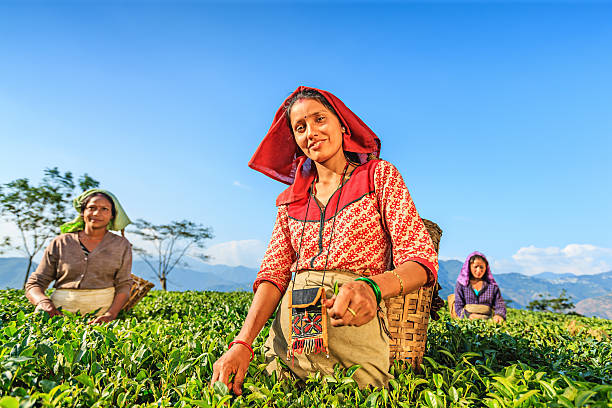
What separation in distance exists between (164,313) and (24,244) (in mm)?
16323

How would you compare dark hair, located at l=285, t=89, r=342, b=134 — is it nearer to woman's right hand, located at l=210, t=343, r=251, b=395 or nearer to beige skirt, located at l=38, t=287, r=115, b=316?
woman's right hand, located at l=210, t=343, r=251, b=395

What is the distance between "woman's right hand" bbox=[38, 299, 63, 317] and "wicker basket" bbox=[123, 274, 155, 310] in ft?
4.70

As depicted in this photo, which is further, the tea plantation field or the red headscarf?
the red headscarf

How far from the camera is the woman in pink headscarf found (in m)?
7.14

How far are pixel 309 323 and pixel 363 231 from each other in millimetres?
563

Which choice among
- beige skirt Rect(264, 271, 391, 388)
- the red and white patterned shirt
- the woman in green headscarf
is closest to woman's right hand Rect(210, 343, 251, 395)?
beige skirt Rect(264, 271, 391, 388)

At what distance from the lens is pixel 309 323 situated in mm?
1800

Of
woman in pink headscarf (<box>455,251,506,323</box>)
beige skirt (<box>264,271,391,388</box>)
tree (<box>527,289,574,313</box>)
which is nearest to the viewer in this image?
beige skirt (<box>264,271,391,388</box>)

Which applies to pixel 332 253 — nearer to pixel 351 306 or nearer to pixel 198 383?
pixel 351 306

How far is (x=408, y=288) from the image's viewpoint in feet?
5.89

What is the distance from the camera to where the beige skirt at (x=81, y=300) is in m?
4.16

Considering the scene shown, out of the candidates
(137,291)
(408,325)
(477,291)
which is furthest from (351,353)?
(477,291)

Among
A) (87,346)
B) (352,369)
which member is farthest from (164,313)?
(352,369)

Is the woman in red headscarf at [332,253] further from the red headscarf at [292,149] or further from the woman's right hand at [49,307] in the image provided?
the woman's right hand at [49,307]
